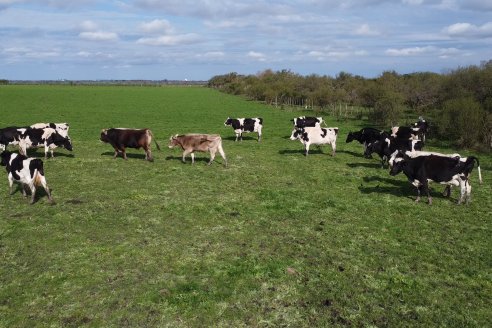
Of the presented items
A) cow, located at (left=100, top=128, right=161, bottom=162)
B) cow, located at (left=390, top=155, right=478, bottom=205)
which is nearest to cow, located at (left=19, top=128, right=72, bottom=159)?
cow, located at (left=100, top=128, right=161, bottom=162)

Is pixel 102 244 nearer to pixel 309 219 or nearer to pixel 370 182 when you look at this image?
pixel 309 219

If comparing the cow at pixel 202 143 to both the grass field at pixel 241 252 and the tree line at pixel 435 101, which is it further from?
the tree line at pixel 435 101

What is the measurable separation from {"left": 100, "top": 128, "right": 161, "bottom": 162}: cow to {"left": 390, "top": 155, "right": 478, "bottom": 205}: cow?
1125 cm

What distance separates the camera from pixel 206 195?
13.7m

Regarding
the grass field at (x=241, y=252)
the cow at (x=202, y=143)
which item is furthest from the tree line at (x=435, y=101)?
the cow at (x=202, y=143)

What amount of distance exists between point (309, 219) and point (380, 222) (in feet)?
6.43

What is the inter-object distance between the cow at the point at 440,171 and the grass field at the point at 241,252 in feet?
2.05

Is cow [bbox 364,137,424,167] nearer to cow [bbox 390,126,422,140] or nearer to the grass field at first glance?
the grass field

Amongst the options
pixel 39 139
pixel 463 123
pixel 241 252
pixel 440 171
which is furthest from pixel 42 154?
pixel 463 123

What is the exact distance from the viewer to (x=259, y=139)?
2655cm

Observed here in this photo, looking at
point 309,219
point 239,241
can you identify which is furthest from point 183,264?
point 309,219

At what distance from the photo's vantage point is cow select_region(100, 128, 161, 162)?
61.7 feet

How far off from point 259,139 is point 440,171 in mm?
14921

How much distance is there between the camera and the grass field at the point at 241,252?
6.98 metres
